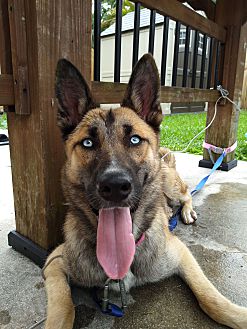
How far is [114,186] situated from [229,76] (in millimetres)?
3695

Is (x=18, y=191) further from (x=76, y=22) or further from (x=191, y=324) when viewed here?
(x=191, y=324)

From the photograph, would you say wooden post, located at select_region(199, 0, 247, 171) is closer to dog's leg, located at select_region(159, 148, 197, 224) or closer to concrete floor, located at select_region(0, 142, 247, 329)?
dog's leg, located at select_region(159, 148, 197, 224)

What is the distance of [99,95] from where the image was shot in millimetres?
2223

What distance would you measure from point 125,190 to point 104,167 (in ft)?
0.56

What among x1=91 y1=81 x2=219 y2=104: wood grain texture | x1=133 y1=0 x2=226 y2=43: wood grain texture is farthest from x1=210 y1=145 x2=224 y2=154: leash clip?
A: x1=133 y1=0 x2=226 y2=43: wood grain texture

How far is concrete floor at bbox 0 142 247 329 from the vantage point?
4.77 feet

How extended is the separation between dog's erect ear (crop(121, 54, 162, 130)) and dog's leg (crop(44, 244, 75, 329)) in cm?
106

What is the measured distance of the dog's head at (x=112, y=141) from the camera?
4.51 ft

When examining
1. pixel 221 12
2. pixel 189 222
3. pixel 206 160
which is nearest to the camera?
pixel 189 222

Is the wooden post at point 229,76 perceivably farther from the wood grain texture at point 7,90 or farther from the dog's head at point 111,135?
the wood grain texture at point 7,90

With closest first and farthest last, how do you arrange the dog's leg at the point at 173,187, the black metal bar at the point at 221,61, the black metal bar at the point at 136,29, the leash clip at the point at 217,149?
1. the black metal bar at the point at 136,29
2. the dog's leg at the point at 173,187
3. the black metal bar at the point at 221,61
4. the leash clip at the point at 217,149

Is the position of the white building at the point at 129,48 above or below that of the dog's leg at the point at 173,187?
above

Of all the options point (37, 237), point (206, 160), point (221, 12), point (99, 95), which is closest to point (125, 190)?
point (37, 237)

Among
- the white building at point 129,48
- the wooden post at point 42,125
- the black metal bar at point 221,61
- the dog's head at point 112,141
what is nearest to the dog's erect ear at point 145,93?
the dog's head at point 112,141
